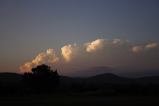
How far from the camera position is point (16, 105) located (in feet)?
145

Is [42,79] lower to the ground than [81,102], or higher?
higher

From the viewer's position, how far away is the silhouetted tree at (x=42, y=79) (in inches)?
3061

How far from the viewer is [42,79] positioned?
7788 cm

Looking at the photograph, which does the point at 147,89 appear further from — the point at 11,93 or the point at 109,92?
the point at 11,93

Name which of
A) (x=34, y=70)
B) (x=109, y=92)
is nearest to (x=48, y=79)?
(x=34, y=70)

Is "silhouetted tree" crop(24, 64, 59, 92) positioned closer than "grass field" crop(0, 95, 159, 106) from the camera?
No

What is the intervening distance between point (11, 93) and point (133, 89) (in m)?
25.9

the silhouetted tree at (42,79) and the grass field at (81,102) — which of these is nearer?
the grass field at (81,102)

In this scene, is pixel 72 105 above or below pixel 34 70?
below

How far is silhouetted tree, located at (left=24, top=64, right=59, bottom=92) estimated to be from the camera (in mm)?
77750

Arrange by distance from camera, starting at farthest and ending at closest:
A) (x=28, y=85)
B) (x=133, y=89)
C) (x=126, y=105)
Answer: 1. (x=28, y=85)
2. (x=133, y=89)
3. (x=126, y=105)

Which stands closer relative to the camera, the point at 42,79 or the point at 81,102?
the point at 81,102

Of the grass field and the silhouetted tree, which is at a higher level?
the silhouetted tree

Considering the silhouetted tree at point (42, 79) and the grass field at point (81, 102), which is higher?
the silhouetted tree at point (42, 79)
